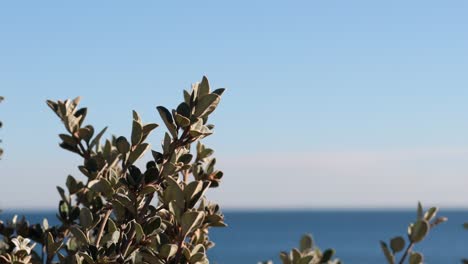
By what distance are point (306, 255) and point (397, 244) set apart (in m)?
0.32

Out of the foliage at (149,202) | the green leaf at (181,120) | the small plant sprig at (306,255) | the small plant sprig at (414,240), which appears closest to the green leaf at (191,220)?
the foliage at (149,202)

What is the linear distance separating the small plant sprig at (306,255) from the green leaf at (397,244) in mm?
282

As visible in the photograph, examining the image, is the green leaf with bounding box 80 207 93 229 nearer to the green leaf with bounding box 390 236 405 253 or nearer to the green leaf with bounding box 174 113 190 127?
the green leaf with bounding box 174 113 190 127

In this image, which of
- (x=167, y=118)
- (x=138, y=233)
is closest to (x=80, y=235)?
(x=138, y=233)

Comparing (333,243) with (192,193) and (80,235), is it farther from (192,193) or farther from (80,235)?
(192,193)

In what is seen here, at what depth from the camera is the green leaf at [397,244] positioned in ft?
9.03

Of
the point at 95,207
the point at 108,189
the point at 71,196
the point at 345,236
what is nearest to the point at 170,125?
the point at 108,189

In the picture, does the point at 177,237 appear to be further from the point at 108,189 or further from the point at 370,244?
the point at 370,244

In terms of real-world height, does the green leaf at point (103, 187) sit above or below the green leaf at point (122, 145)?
below

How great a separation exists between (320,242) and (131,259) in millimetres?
115218

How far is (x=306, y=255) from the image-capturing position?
2846mm

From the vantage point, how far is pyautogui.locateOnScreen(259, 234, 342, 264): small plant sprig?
9.34 feet

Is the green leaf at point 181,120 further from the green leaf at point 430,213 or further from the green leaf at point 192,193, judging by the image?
Result: the green leaf at point 430,213

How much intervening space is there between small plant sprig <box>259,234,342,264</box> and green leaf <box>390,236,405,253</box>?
0.93 ft
